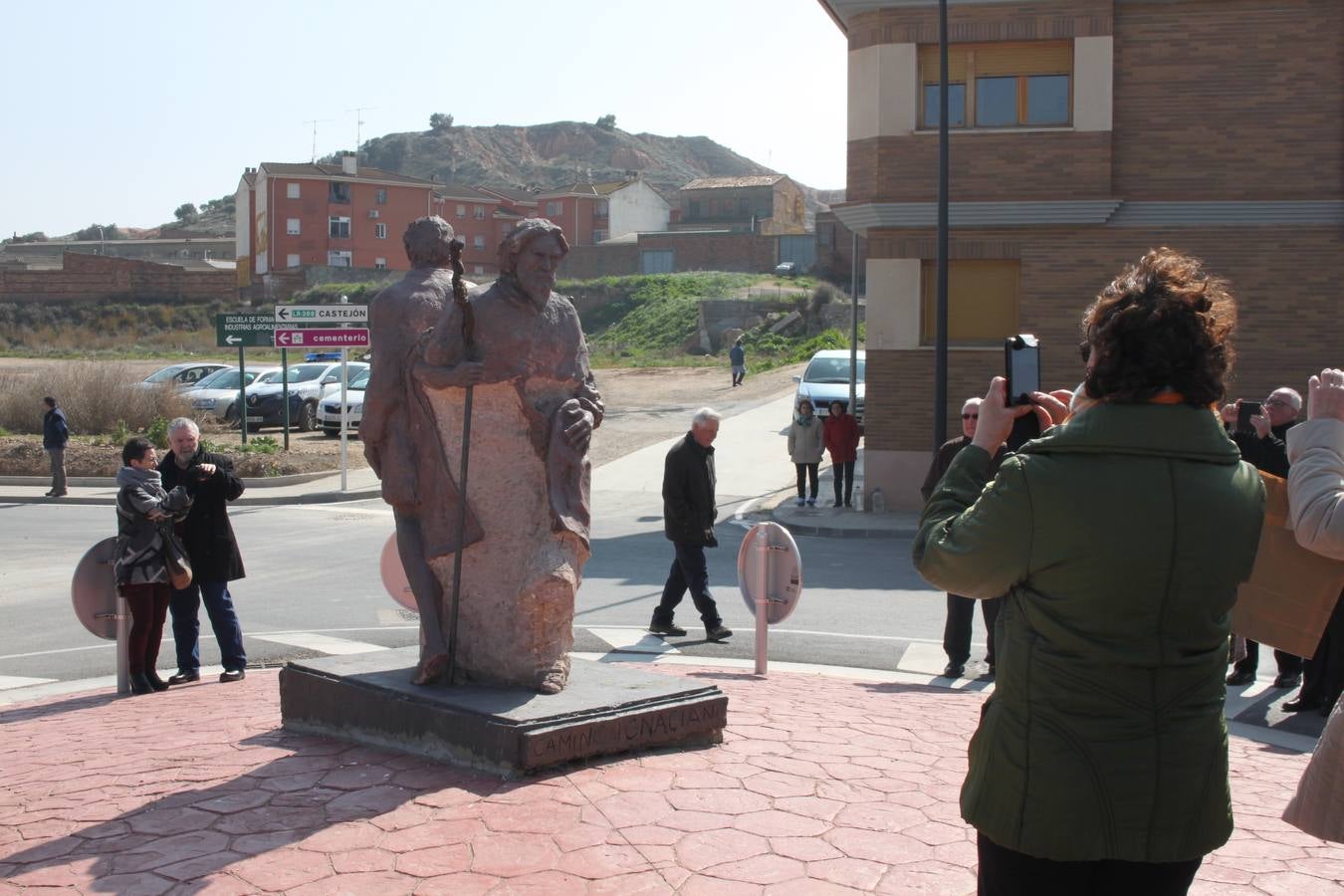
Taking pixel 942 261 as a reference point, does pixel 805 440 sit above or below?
below

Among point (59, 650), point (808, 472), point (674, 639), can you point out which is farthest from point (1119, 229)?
point (59, 650)

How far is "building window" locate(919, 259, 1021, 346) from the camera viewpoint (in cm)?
2031

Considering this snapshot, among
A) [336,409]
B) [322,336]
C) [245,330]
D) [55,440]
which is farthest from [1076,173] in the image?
[336,409]

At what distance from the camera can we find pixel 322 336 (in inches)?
891

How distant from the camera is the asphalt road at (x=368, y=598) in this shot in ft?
35.3

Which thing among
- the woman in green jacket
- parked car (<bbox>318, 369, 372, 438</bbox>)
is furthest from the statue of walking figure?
parked car (<bbox>318, 369, 372, 438</bbox>)

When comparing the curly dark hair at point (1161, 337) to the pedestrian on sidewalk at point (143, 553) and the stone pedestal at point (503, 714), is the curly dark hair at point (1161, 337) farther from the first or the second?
the pedestrian on sidewalk at point (143, 553)

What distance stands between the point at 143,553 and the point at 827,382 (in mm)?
19632

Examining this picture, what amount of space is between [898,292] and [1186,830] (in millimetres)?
18025

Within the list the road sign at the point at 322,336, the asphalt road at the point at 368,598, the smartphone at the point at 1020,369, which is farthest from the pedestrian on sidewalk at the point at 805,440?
the smartphone at the point at 1020,369

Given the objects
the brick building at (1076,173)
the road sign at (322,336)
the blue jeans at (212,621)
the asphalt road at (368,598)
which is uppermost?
the brick building at (1076,173)

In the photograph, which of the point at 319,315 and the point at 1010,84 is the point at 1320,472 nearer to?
the point at 1010,84

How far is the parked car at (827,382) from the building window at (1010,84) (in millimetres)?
6823

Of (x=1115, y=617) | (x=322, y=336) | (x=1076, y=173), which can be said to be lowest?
(x=1115, y=617)
